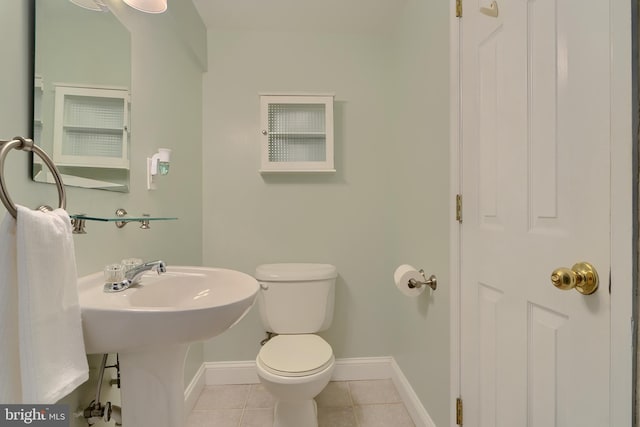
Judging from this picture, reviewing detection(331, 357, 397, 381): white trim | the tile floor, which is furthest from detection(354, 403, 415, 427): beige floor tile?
detection(331, 357, 397, 381): white trim

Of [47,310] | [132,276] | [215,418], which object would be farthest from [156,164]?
[215,418]

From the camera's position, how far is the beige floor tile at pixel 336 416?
1464mm

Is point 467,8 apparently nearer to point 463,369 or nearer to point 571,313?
point 571,313

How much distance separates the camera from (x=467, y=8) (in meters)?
1.02

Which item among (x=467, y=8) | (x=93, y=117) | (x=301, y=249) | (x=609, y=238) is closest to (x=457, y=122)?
(x=467, y=8)

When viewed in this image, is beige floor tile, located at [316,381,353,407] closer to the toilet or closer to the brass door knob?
the toilet

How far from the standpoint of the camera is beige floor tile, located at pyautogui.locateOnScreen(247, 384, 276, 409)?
161 cm

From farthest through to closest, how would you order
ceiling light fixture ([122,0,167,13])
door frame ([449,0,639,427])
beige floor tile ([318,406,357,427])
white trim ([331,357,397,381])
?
white trim ([331,357,397,381]), beige floor tile ([318,406,357,427]), ceiling light fixture ([122,0,167,13]), door frame ([449,0,639,427])

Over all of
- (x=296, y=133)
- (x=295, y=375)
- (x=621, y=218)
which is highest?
(x=296, y=133)

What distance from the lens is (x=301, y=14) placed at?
1.71 m

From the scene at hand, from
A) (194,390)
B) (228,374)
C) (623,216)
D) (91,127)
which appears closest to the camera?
(623,216)

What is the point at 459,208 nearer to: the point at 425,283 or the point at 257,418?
the point at 425,283

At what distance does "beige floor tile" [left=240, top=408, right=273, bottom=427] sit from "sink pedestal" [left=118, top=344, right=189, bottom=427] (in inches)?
31.6

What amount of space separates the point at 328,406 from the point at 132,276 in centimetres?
135
